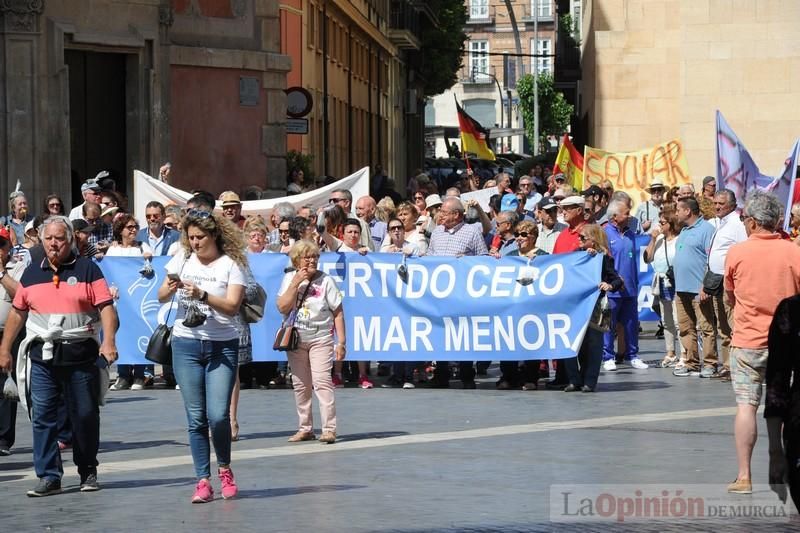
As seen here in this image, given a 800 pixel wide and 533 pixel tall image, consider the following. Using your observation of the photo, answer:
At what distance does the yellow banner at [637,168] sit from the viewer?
28.2 metres

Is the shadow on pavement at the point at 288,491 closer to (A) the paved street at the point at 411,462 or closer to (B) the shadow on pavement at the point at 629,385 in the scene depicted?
(A) the paved street at the point at 411,462

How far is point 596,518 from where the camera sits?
367 inches

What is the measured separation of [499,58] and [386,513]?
141 metres

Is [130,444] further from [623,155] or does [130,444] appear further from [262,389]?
[623,155]

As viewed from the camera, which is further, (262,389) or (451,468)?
(262,389)

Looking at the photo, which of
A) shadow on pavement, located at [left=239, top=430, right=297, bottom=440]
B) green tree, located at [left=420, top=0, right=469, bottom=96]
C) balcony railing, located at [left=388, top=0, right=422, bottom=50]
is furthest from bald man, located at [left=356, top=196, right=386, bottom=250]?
green tree, located at [left=420, top=0, right=469, bottom=96]

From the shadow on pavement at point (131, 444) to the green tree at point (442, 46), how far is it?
222 ft

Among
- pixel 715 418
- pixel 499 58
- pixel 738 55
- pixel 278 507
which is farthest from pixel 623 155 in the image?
pixel 499 58

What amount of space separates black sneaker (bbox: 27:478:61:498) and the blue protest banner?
594cm

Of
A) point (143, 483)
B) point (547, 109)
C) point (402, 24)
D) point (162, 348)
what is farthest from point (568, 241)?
point (547, 109)

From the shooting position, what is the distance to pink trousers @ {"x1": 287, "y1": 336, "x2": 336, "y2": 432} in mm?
12695

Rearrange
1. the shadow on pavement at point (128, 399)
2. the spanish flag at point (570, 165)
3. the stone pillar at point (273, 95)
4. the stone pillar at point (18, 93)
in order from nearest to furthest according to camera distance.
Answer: the shadow on pavement at point (128, 399) → the stone pillar at point (18, 93) → the stone pillar at point (273, 95) → the spanish flag at point (570, 165)

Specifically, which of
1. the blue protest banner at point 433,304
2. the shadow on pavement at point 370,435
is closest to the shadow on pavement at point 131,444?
the shadow on pavement at point 370,435

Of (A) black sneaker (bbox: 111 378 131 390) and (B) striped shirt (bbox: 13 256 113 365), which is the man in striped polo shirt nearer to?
(B) striped shirt (bbox: 13 256 113 365)
